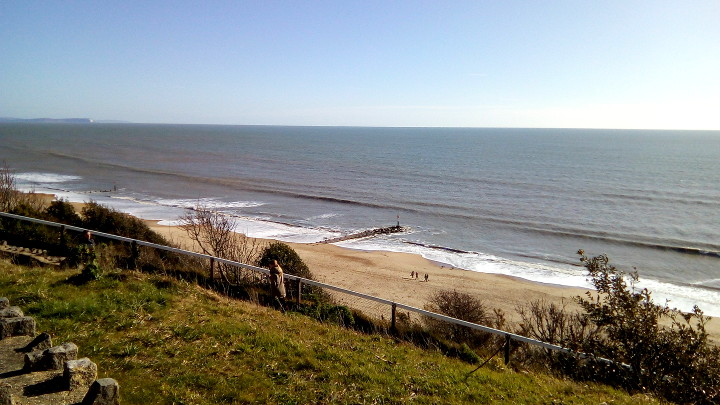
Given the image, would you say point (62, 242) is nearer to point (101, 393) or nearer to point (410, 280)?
point (101, 393)

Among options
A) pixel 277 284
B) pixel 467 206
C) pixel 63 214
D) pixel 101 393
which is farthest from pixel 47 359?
pixel 467 206

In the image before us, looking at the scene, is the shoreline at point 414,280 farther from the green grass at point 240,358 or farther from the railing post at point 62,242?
the green grass at point 240,358

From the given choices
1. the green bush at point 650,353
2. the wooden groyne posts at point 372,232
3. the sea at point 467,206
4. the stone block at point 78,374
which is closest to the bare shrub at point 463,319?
the green bush at point 650,353

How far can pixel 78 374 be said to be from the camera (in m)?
4.84

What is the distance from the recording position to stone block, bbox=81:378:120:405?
449 cm

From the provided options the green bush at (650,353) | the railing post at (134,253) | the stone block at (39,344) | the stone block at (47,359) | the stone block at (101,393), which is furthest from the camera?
the railing post at (134,253)

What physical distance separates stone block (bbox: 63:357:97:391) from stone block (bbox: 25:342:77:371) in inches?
7.8

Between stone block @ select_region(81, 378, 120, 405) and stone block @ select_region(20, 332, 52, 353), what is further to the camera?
stone block @ select_region(20, 332, 52, 353)

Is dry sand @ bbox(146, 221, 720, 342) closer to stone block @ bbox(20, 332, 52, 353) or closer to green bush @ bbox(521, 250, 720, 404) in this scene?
green bush @ bbox(521, 250, 720, 404)

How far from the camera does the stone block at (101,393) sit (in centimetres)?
449

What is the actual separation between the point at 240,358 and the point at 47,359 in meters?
2.43

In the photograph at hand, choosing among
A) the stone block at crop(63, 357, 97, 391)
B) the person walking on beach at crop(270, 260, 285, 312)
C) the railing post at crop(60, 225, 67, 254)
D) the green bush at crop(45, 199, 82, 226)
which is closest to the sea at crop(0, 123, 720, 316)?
the person walking on beach at crop(270, 260, 285, 312)

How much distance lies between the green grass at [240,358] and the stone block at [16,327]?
915 mm

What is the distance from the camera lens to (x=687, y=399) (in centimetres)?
631
